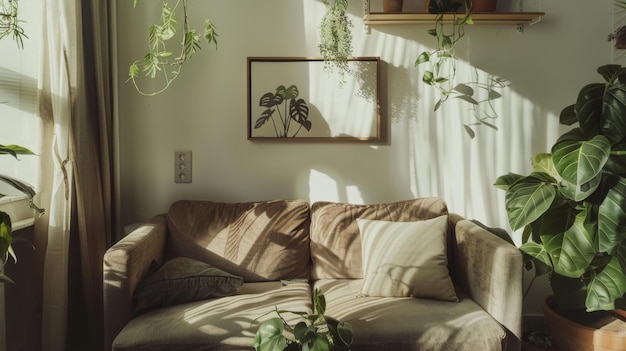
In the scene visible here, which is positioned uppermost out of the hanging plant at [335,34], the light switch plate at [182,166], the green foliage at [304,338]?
the hanging plant at [335,34]

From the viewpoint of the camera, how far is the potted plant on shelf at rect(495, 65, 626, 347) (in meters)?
1.82

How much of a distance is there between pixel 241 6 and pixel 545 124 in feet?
6.06

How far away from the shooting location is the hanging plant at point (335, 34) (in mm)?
2453

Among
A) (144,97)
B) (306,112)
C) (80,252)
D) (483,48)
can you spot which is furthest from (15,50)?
(483,48)

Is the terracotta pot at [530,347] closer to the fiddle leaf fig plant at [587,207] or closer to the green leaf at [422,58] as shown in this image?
the fiddle leaf fig plant at [587,207]

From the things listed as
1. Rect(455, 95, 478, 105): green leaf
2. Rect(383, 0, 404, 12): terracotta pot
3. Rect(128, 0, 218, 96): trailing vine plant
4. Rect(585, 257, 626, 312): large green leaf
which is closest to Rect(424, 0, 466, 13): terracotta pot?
Rect(383, 0, 404, 12): terracotta pot

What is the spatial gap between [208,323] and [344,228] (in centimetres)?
88

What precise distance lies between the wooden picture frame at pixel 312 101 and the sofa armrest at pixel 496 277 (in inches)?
32.8

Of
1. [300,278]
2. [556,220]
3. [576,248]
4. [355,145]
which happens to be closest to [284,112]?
[355,145]

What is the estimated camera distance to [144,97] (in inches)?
102

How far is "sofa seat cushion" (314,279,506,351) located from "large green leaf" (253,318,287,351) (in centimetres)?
32

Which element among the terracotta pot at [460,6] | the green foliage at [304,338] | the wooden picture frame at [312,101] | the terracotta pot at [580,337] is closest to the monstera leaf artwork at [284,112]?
the wooden picture frame at [312,101]

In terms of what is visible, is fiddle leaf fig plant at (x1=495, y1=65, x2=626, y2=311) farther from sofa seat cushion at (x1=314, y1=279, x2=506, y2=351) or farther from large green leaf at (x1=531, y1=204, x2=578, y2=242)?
sofa seat cushion at (x1=314, y1=279, x2=506, y2=351)

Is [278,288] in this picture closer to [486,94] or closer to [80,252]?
[80,252]
